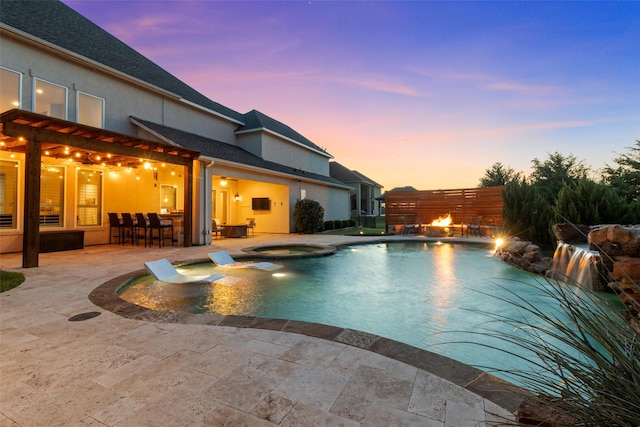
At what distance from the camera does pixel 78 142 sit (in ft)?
24.3

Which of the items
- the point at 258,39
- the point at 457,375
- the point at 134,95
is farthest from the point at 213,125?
the point at 457,375

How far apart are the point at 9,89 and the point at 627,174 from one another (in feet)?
78.7

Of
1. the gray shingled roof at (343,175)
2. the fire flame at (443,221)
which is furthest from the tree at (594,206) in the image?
the gray shingled roof at (343,175)

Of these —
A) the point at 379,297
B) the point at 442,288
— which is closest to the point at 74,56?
the point at 379,297

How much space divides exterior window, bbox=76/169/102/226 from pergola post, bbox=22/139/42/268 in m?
4.26

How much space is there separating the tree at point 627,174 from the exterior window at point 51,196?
72.9 feet

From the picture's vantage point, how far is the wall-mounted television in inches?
657

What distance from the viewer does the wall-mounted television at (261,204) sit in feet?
54.7

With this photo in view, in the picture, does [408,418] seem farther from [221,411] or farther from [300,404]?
[221,411]

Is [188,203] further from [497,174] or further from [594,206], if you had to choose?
[497,174]

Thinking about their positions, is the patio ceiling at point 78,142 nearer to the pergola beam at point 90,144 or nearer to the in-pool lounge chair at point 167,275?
the pergola beam at point 90,144

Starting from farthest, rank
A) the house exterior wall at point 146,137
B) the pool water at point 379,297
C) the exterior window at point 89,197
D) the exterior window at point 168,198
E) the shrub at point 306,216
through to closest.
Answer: the shrub at point 306,216 → the exterior window at point 168,198 → the exterior window at point 89,197 → the house exterior wall at point 146,137 → the pool water at point 379,297

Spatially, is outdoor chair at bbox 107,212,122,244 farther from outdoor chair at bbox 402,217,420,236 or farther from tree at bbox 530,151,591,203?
tree at bbox 530,151,591,203

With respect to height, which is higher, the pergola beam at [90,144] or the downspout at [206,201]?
the pergola beam at [90,144]
